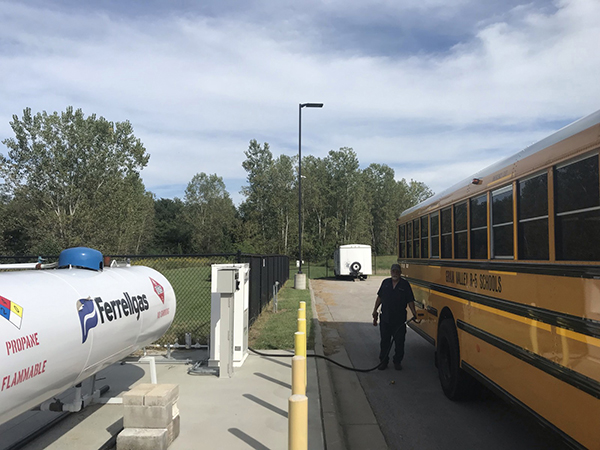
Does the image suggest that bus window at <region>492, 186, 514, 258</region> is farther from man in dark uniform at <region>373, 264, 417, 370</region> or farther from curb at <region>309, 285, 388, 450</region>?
man in dark uniform at <region>373, 264, 417, 370</region>

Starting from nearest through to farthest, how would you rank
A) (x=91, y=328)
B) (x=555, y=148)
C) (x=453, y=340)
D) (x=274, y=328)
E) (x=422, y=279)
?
(x=555, y=148) < (x=91, y=328) < (x=453, y=340) < (x=422, y=279) < (x=274, y=328)

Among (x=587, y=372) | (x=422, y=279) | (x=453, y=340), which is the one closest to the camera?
(x=587, y=372)

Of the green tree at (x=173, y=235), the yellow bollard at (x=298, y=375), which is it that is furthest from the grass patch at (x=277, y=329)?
the green tree at (x=173, y=235)

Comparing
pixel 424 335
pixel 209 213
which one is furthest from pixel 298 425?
pixel 209 213

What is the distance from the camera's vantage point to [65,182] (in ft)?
112

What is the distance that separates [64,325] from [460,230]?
4587 millimetres

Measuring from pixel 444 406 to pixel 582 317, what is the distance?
3448 mm

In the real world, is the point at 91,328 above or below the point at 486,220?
below

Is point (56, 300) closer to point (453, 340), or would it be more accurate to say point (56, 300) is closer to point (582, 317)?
point (582, 317)

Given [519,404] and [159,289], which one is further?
[159,289]

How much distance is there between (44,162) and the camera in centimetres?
3328

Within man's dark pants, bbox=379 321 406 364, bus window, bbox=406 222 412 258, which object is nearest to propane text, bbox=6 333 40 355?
man's dark pants, bbox=379 321 406 364

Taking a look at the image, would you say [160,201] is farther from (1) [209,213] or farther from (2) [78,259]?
(2) [78,259]

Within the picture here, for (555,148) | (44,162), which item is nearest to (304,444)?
(555,148)
